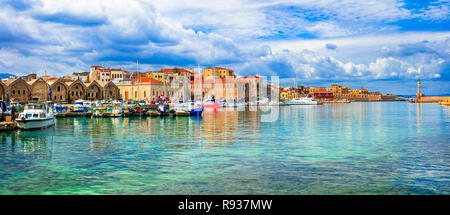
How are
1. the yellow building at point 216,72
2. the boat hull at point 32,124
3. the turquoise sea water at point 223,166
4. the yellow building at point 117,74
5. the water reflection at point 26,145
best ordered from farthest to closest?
the yellow building at point 216,72 → the yellow building at point 117,74 → the boat hull at point 32,124 → the water reflection at point 26,145 → the turquoise sea water at point 223,166

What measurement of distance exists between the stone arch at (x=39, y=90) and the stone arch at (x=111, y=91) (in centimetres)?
1344

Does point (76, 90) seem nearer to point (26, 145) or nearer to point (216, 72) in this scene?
point (216, 72)

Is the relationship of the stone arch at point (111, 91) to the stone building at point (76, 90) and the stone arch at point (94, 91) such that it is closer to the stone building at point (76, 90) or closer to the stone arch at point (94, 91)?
the stone arch at point (94, 91)

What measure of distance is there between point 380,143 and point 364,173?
361 inches

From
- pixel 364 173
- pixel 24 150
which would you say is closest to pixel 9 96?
pixel 24 150

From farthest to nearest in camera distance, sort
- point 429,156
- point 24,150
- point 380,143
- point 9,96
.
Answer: point 9,96, point 380,143, point 24,150, point 429,156

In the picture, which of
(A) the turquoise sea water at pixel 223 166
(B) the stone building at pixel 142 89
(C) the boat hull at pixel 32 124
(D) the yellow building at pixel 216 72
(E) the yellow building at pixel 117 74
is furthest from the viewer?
(D) the yellow building at pixel 216 72

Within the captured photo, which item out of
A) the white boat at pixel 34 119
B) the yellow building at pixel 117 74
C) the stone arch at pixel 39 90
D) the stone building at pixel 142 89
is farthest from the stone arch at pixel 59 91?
the white boat at pixel 34 119

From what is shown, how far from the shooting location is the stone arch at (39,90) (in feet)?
200

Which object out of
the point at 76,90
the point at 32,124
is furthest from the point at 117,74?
the point at 32,124
